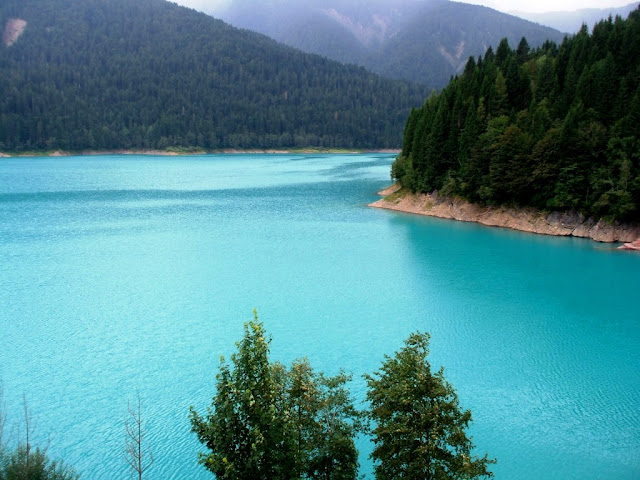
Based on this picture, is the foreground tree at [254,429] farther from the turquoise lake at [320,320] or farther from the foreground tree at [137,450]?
the turquoise lake at [320,320]

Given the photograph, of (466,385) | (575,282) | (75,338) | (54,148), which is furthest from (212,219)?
(54,148)

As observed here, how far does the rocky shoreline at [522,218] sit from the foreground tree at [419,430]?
41.0 m

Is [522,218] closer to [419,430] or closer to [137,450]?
[419,430]

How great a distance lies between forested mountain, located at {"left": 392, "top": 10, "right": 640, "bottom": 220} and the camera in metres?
47.6

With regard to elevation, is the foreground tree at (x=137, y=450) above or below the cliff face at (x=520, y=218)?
below

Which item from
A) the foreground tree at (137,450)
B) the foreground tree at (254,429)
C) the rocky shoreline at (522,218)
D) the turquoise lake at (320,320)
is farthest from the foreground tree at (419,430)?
the rocky shoreline at (522,218)

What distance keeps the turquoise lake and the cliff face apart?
173 cm

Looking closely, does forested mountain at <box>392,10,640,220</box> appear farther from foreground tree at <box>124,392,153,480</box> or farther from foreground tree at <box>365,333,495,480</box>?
foreground tree at <box>124,392,153,480</box>

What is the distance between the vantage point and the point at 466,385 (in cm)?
2355

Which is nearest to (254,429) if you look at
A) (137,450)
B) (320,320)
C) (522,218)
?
(137,450)

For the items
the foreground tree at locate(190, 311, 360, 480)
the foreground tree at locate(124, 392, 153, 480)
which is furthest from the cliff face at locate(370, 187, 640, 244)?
the foreground tree at locate(124, 392, 153, 480)

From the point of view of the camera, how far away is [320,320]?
3145 cm

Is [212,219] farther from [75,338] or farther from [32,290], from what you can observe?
[75,338]

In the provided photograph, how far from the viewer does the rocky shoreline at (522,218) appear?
4875cm
